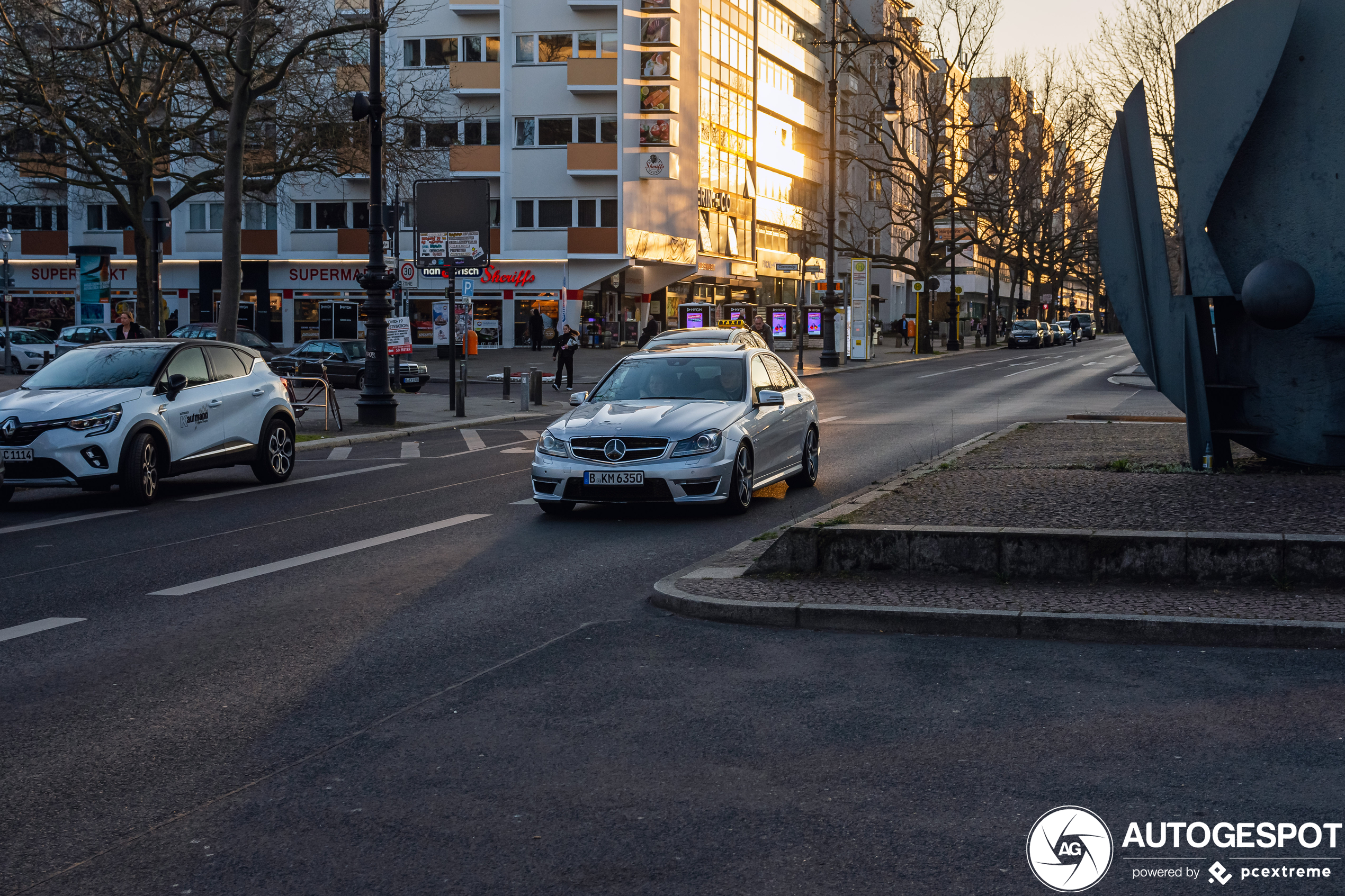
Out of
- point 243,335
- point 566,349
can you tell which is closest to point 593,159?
point 243,335

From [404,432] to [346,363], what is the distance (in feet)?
46.5

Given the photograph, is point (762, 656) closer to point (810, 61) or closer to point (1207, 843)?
point (1207, 843)

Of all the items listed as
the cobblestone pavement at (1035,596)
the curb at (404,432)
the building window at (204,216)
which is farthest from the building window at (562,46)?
the cobblestone pavement at (1035,596)

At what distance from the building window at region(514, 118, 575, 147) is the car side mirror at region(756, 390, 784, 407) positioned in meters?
52.9

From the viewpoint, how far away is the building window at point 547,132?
64688 millimetres

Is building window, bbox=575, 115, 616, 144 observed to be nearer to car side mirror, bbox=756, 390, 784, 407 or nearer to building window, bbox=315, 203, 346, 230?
building window, bbox=315, 203, 346, 230

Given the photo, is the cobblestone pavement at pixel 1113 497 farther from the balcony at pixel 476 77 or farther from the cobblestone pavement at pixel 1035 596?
the balcony at pixel 476 77

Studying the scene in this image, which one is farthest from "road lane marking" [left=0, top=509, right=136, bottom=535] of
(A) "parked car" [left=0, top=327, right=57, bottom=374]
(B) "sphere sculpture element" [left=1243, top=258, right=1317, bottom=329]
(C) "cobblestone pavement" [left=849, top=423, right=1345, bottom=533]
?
(A) "parked car" [left=0, top=327, right=57, bottom=374]

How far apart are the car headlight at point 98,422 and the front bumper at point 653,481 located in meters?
4.31

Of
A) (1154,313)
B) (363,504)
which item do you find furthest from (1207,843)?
(363,504)

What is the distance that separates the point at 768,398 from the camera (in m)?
13.4

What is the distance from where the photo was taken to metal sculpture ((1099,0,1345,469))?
37.0ft

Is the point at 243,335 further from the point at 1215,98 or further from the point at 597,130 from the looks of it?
the point at 1215,98

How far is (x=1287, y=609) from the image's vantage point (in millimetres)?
7355
